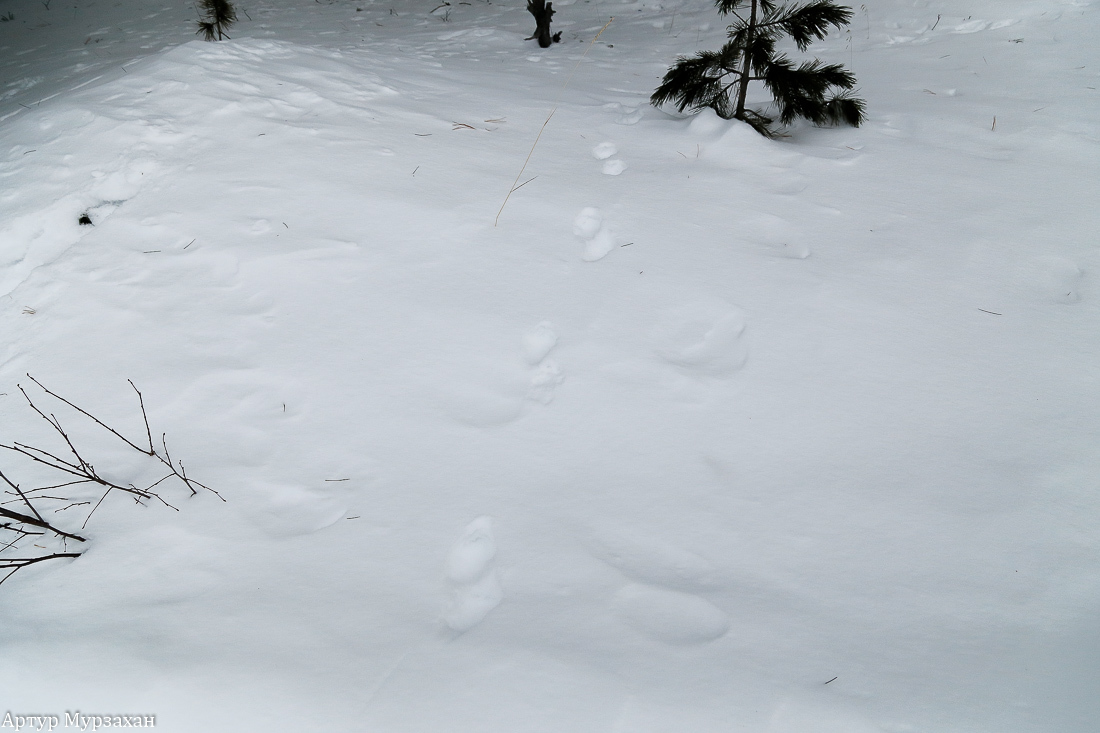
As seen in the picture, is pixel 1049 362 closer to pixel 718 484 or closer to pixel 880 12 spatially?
pixel 718 484

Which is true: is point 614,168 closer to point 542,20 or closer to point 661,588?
point 661,588

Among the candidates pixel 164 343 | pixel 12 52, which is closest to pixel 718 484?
pixel 164 343

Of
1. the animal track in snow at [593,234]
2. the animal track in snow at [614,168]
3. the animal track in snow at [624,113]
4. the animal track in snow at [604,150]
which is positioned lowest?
the animal track in snow at [593,234]

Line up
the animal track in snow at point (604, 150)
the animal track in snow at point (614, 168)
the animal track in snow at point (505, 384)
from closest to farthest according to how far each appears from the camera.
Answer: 1. the animal track in snow at point (505, 384)
2. the animal track in snow at point (614, 168)
3. the animal track in snow at point (604, 150)

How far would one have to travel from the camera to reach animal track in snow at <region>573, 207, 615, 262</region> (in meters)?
1.87

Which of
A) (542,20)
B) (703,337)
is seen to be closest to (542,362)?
(703,337)

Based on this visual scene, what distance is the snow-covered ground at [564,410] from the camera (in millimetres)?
915

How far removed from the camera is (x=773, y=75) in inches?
97.0

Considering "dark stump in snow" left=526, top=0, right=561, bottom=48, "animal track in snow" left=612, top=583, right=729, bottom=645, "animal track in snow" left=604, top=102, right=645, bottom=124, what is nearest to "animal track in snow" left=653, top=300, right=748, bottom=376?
"animal track in snow" left=612, top=583, right=729, bottom=645

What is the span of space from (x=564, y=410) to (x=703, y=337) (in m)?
0.47

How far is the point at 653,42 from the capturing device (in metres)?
4.78

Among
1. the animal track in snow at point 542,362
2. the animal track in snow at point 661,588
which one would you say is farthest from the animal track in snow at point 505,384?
the animal track in snow at point 661,588

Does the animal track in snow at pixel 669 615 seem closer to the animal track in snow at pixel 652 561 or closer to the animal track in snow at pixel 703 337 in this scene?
the animal track in snow at pixel 652 561

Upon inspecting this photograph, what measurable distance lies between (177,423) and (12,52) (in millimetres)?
6935
